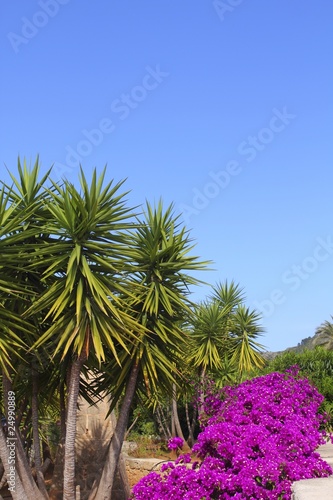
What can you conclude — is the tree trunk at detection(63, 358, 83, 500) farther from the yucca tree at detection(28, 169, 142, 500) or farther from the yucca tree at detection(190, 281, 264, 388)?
the yucca tree at detection(190, 281, 264, 388)

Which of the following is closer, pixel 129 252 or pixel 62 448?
pixel 129 252

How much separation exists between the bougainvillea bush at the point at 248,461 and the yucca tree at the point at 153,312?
2.14 m

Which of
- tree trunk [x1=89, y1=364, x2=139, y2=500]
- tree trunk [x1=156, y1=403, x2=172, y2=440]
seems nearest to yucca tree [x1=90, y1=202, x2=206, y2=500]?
tree trunk [x1=89, y1=364, x2=139, y2=500]

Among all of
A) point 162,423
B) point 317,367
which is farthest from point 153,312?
point 162,423

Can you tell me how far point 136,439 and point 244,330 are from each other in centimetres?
589

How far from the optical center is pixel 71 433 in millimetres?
10742

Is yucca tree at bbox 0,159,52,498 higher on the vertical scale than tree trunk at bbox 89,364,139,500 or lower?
higher

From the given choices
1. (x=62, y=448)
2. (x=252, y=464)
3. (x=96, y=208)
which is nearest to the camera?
(x=252, y=464)

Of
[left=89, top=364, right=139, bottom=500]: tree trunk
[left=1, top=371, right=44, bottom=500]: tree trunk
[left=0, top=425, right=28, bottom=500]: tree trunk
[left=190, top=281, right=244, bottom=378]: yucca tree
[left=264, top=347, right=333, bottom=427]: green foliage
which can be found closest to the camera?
[left=0, top=425, right=28, bottom=500]: tree trunk

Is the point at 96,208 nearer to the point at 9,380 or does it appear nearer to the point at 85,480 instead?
the point at 9,380

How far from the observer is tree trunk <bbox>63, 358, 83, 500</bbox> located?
10734mm

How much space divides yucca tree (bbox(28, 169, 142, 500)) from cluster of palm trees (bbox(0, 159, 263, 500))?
0.8 inches

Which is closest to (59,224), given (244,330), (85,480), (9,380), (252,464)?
(9,380)

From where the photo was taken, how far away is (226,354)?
76.0ft
